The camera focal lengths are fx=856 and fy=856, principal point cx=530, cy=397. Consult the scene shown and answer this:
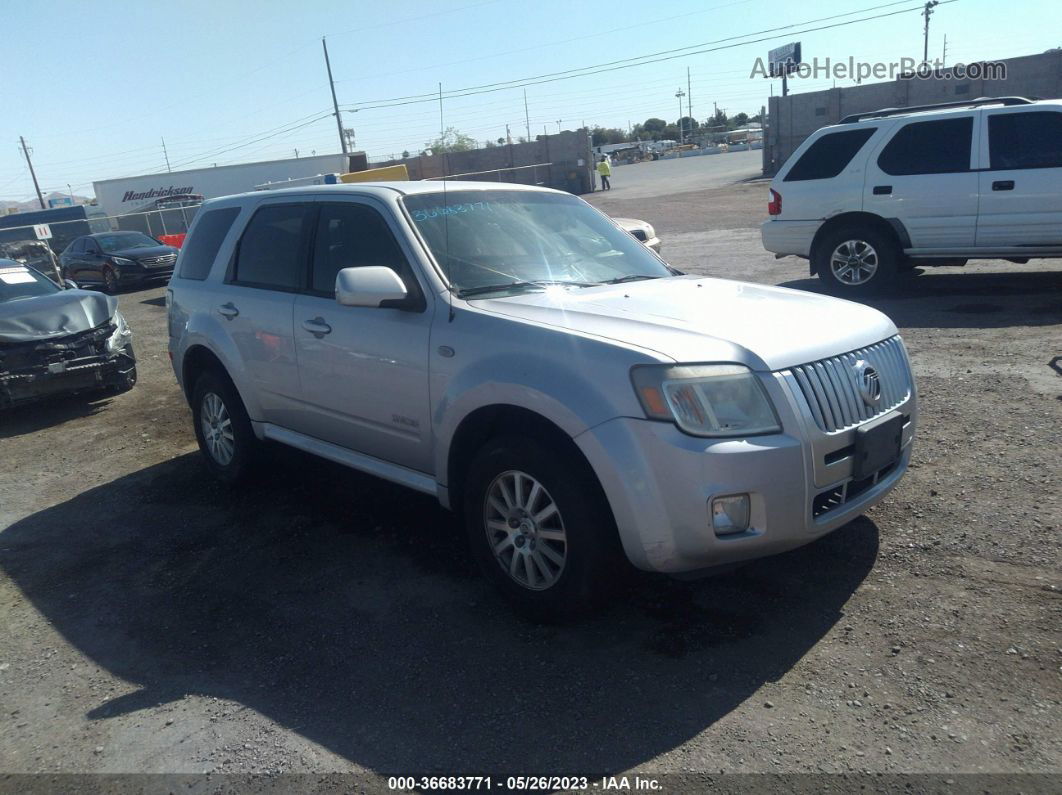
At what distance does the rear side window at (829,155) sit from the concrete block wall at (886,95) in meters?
28.6

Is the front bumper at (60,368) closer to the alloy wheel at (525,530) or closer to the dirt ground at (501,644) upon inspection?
the dirt ground at (501,644)

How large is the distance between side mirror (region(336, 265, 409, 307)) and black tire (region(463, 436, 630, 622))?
871mm

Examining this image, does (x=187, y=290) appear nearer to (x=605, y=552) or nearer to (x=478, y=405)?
(x=478, y=405)

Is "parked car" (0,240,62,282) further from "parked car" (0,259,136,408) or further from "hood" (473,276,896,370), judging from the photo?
"hood" (473,276,896,370)

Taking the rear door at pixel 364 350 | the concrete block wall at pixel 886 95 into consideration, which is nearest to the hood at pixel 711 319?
the rear door at pixel 364 350

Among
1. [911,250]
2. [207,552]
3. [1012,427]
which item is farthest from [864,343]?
[911,250]

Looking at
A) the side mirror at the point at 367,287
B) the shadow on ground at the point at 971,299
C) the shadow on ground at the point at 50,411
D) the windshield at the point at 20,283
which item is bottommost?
the shadow on ground at the point at 971,299

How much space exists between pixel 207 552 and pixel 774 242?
841cm

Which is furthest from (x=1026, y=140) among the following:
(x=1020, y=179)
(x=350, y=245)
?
(x=350, y=245)

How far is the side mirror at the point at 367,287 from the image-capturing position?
3.94m

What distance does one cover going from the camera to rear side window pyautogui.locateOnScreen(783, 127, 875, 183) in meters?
10.2

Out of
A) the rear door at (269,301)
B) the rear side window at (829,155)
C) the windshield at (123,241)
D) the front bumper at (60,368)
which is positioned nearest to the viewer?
the rear door at (269,301)

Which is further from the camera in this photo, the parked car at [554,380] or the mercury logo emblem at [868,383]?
the mercury logo emblem at [868,383]

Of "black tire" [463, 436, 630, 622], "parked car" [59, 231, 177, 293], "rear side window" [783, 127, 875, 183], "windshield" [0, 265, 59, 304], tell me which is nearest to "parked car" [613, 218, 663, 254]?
"rear side window" [783, 127, 875, 183]
